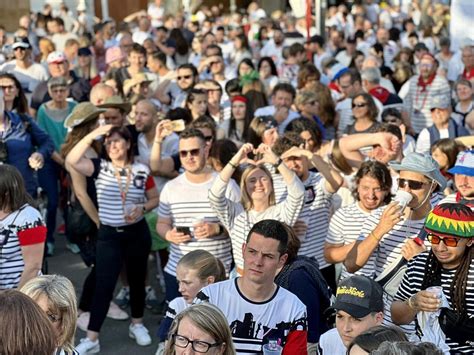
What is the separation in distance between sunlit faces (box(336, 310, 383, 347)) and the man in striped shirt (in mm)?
6253

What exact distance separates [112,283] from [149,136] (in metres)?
1.73

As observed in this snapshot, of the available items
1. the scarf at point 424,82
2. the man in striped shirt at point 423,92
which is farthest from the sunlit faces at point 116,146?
the scarf at point 424,82

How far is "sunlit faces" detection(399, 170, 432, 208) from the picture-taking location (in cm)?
574

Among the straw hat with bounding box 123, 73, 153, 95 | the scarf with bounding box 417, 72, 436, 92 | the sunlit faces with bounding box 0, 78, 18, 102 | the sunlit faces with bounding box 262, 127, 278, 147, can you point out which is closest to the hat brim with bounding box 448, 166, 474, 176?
the sunlit faces with bounding box 262, 127, 278, 147

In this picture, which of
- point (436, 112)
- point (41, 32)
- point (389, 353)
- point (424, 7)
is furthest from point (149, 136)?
point (424, 7)

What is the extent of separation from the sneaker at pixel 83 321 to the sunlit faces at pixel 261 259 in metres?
3.23

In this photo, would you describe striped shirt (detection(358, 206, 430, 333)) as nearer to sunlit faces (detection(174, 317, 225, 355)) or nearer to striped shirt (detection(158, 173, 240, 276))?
striped shirt (detection(158, 173, 240, 276))

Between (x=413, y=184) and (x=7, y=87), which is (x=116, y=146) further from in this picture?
(x=413, y=184)

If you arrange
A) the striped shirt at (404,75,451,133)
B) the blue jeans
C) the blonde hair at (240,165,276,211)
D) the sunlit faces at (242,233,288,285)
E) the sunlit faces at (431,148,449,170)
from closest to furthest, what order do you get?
the sunlit faces at (242,233,288,285), the blonde hair at (240,165,276,211), the sunlit faces at (431,148,449,170), the blue jeans, the striped shirt at (404,75,451,133)

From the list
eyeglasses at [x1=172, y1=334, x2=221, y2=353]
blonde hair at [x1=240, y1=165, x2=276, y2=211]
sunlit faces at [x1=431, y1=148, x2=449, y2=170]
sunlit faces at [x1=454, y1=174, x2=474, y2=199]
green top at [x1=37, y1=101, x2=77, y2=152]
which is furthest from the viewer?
green top at [x1=37, y1=101, x2=77, y2=152]

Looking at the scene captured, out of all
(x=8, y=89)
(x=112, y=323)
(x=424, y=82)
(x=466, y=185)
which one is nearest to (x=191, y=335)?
(x=466, y=185)

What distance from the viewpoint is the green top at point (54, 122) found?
957 cm

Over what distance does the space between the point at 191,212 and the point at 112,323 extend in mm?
1649

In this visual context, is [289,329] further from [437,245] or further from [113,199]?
[113,199]
